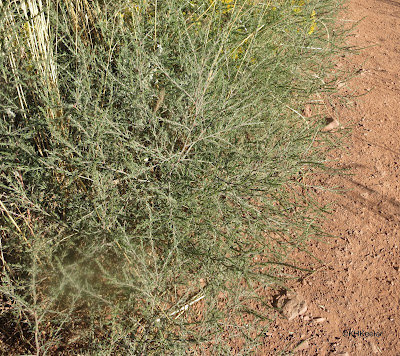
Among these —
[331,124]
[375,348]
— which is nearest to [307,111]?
[331,124]

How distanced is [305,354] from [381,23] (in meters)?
3.78

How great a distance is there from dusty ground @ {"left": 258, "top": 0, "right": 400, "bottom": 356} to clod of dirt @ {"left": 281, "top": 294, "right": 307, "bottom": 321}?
0.03 m

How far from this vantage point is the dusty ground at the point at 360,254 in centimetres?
203

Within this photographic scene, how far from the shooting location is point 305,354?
197cm

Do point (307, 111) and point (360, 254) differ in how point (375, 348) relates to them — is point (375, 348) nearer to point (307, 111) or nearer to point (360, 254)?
point (360, 254)

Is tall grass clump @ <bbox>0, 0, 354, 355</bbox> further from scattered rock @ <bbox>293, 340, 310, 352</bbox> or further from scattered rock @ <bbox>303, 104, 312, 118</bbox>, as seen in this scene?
scattered rock @ <bbox>303, 104, 312, 118</bbox>

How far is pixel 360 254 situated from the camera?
92.7 inches

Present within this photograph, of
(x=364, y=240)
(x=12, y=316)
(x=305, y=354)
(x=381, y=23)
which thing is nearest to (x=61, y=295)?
(x=12, y=316)

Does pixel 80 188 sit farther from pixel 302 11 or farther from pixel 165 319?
pixel 302 11

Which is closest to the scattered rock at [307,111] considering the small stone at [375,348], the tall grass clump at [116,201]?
the tall grass clump at [116,201]

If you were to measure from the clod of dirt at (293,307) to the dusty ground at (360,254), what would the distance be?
0.03m

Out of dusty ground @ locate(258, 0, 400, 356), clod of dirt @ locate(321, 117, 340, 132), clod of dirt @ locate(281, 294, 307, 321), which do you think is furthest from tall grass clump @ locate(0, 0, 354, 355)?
clod of dirt @ locate(321, 117, 340, 132)

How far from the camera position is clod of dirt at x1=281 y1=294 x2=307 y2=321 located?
207cm

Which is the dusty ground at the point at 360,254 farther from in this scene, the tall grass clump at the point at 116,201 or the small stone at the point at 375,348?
the tall grass clump at the point at 116,201
